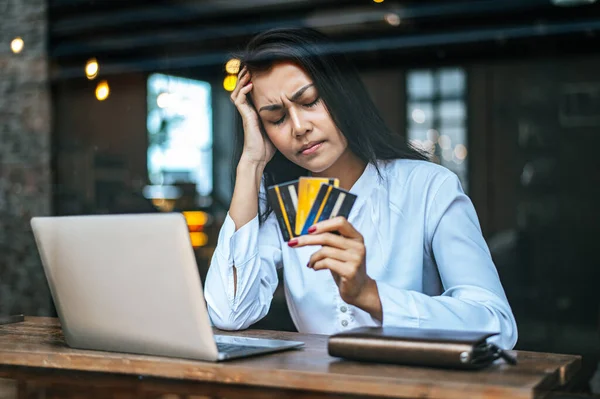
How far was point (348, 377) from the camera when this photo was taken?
5.50 feet

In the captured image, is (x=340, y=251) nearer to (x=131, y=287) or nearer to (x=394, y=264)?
(x=131, y=287)

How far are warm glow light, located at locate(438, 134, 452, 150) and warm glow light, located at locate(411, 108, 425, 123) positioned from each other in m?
0.13

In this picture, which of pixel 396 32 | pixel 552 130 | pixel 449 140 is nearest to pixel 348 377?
pixel 449 140

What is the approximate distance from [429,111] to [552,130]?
1.00 meters

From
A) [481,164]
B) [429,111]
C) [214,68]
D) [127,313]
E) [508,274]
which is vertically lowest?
[508,274]

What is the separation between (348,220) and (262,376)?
37.6 inches

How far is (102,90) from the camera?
16.4 ft

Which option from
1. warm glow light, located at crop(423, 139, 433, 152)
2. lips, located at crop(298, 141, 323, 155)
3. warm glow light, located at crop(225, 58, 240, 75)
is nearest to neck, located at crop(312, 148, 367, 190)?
lips, located at crop(298, 141, 323, 155)

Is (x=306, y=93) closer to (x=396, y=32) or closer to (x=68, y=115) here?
(x=396, y=32)

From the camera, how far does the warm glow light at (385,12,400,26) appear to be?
4336 millimetres

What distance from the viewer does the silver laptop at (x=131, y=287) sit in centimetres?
186

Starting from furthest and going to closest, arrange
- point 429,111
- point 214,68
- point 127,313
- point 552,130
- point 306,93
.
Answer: point 552,130, point 214,68, point 429,111, point 306,93, point 127,313

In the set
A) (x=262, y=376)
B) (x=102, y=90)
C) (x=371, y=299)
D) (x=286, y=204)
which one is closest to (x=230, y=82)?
(x=102, y=90)

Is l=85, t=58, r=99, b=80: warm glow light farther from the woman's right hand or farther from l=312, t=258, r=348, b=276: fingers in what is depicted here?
l=312, t=258, r=348, b=276: fingers
